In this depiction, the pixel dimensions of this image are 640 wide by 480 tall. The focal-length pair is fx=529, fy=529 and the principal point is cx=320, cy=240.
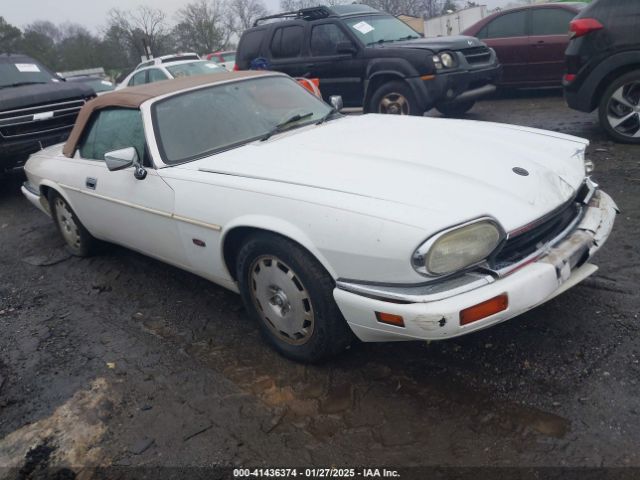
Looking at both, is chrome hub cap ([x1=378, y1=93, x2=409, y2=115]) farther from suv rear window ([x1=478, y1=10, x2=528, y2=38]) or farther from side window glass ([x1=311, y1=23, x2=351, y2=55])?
suv rear window ([x1=478, y1=10, x2=528, y2=38])

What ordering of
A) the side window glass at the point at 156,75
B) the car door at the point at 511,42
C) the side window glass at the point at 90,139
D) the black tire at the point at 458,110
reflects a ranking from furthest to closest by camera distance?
the side window glass at the point at 156,75 < the car door at the point at 511,42 < the black tire at the point at 458,110 < the side window glass at the point at 90,139

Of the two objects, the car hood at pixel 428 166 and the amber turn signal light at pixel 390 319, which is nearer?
the amber turn signal light at pixel 390 319

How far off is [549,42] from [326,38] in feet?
11.7

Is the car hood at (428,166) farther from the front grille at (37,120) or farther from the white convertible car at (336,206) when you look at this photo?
the front grille at (37,120)

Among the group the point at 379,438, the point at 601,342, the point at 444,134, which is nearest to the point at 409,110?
the point at 444,134

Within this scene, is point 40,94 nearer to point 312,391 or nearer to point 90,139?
point 90,139

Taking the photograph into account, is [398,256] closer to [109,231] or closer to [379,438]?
[379,438]

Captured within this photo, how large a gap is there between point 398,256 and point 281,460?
39.3 inches

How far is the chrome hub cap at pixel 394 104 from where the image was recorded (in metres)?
7.21

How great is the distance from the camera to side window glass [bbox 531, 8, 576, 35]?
8.38 metres

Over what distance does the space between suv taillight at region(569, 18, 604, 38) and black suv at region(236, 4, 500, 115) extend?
5.42 ft

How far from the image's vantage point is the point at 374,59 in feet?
24.2

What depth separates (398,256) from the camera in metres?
2.20

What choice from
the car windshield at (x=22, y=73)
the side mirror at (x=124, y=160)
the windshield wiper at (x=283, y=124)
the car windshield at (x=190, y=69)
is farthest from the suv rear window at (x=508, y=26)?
the side mirror at (x=124, y=160)
